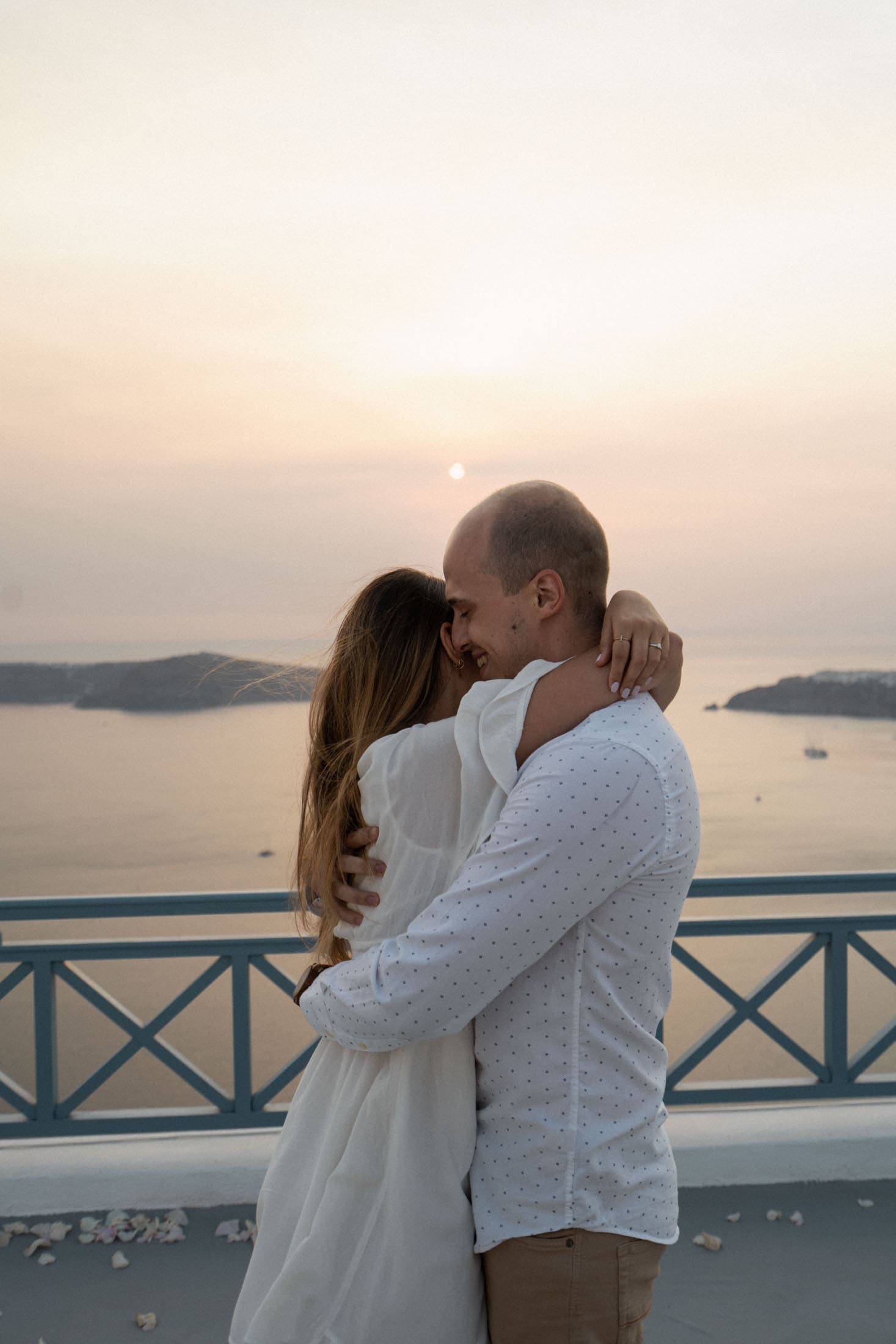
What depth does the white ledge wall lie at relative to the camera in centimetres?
307

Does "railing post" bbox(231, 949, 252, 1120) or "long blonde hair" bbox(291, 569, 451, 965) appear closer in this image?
"long blonde hair" bbox(291, 569, 451, 965)

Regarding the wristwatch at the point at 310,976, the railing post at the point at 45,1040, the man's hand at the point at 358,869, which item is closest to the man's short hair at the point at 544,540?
the man's hand at the point at 358,869

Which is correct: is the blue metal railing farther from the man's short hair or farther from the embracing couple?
the man's short hair

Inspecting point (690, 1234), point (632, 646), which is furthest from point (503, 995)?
point (690, 1234)

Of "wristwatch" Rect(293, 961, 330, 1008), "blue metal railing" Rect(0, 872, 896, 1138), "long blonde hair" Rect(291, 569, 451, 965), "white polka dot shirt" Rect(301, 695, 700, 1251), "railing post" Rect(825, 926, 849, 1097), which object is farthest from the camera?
"railing post" Rect(825, 926, 849, 1097)

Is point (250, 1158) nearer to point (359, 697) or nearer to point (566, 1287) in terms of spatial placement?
point (566, 1287)

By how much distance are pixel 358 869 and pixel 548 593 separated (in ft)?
1.39

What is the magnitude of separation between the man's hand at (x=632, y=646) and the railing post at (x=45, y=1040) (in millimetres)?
2404

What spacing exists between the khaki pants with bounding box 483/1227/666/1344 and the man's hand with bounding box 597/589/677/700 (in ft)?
2.12

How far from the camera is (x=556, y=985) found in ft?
3.85

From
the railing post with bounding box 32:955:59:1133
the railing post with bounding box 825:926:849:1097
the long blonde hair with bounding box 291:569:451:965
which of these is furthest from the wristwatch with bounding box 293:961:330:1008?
the railing post with bounding box 825:926:849:1097

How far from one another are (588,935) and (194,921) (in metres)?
2.56

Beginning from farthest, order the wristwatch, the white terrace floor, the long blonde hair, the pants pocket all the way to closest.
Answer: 1. the white terrace floor
2. the wristwatch
3. the long blonde hair
4. the pants pocket

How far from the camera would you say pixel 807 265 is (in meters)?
5.04
